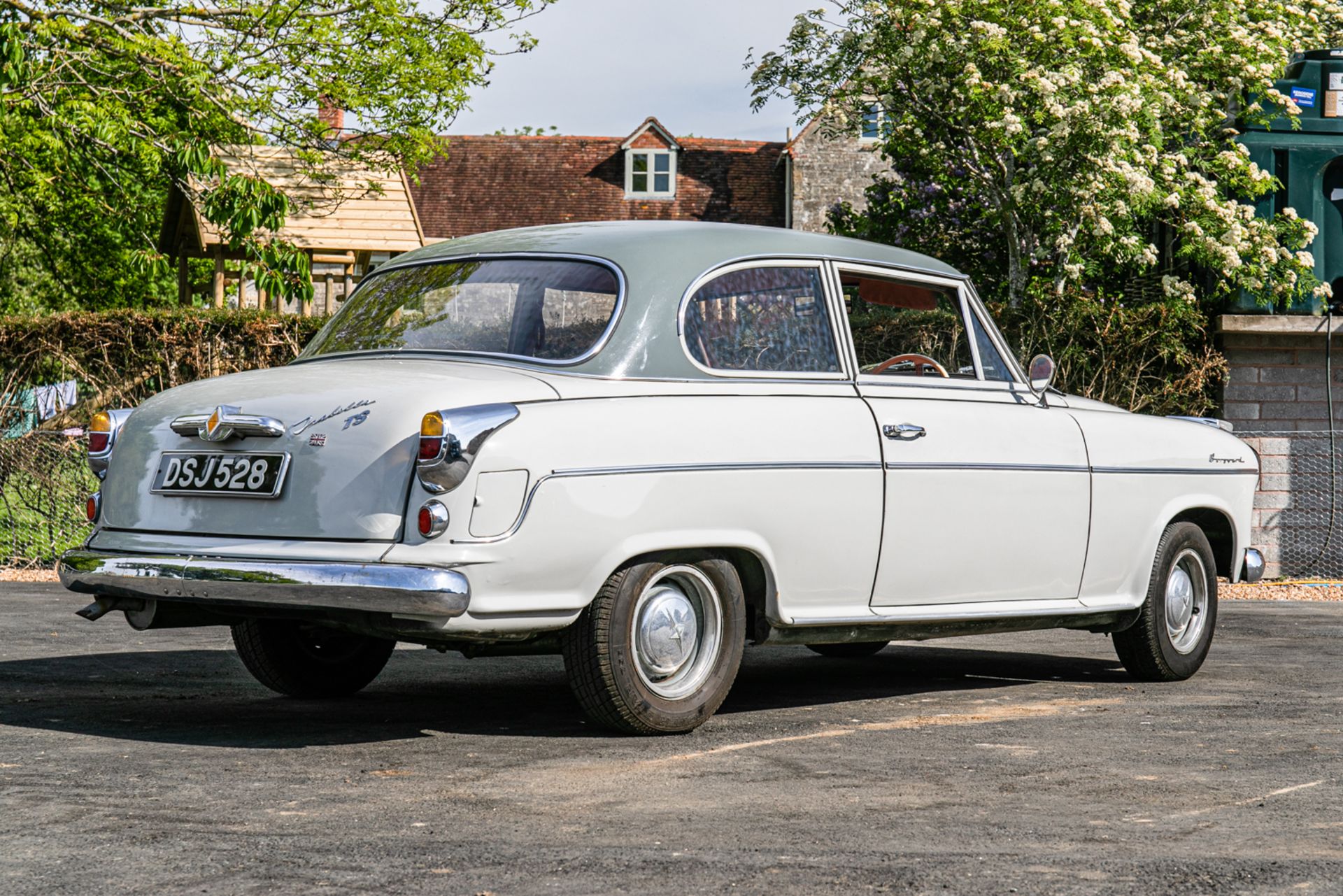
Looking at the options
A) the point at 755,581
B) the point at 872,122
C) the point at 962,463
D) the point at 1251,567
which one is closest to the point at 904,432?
the point at 962,463

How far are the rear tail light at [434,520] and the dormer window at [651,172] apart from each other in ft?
124

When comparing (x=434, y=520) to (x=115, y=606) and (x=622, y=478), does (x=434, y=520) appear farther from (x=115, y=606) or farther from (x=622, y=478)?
(x=115, y=606)

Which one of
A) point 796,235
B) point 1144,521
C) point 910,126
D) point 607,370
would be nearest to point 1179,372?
point 910,126

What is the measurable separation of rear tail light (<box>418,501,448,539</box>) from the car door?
1806mm

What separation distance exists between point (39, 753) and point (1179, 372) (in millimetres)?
11022

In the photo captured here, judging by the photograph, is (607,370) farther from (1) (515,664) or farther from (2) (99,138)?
(2) (99,138)

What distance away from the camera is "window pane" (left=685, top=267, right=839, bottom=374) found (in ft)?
19.1

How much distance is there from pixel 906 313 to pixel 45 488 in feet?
24.6

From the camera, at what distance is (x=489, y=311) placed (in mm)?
5848

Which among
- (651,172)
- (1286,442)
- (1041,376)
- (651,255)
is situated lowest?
(1286,442)

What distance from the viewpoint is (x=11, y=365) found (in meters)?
13.2

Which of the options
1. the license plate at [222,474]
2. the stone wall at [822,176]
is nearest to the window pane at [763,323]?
the license plate at [222,474]

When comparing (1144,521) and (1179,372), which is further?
(1179,372)

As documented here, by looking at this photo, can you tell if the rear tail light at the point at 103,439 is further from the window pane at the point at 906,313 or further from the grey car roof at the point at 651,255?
the window pane at the point at 906,313
